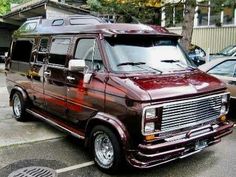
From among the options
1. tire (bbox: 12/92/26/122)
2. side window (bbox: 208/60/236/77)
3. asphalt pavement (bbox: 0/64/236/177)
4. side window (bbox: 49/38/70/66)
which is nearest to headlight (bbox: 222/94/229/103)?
asphalt pavement (bbox: 0/64/236/177)

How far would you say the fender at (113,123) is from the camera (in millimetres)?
4820

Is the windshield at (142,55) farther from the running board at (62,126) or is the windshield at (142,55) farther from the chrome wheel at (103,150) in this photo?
the running board at (62,126)

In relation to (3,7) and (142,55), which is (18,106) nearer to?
(142,55)

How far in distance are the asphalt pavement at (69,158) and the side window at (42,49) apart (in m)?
1.56

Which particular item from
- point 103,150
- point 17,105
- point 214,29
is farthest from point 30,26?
point 214,29

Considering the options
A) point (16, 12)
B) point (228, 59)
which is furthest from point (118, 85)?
point (16, 12)

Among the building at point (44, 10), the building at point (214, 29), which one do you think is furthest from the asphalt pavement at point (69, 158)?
the building at point (214, 29)

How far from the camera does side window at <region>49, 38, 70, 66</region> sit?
6516 mm

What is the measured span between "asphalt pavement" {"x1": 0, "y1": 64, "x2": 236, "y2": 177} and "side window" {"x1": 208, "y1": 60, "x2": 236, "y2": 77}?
167 cm

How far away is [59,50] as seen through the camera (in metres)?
6.74

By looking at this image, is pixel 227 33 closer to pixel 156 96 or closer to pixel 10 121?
pixel 10 121

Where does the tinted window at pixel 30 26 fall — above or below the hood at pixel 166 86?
above

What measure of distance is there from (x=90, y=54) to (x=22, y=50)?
3.16 meters

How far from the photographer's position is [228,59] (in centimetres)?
848
